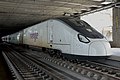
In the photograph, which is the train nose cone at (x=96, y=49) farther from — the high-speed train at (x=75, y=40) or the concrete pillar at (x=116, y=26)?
the concrete pillar at (x=116, y=26)

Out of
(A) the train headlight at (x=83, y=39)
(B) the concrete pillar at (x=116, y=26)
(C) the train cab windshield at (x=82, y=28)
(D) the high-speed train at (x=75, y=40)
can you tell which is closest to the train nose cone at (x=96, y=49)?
(D) the high-speed train at (x=75, y=40)

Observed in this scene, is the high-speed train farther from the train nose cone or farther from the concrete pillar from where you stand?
the concrete pillar

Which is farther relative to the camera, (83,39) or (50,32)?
(50,32)

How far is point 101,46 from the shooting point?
8.62 m

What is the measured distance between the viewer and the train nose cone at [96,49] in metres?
8.51

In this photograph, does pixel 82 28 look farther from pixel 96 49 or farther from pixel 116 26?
pixel 116 26

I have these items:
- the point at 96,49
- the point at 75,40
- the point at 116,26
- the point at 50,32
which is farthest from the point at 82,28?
the point at 116,26

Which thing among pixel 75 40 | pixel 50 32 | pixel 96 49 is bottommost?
pixel 96 49

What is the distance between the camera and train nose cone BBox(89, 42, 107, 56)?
8508 mm

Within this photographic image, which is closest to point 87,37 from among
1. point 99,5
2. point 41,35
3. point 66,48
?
point 66,48

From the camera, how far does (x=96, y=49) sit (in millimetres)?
8523

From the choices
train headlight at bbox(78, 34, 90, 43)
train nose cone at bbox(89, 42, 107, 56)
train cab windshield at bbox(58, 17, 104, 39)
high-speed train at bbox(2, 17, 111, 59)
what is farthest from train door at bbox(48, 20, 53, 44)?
train nose cone at bbox(89, 42, 107, 56)

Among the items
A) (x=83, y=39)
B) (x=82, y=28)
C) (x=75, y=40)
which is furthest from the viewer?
(x=82, y=28)

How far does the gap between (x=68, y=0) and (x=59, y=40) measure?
219 inches
